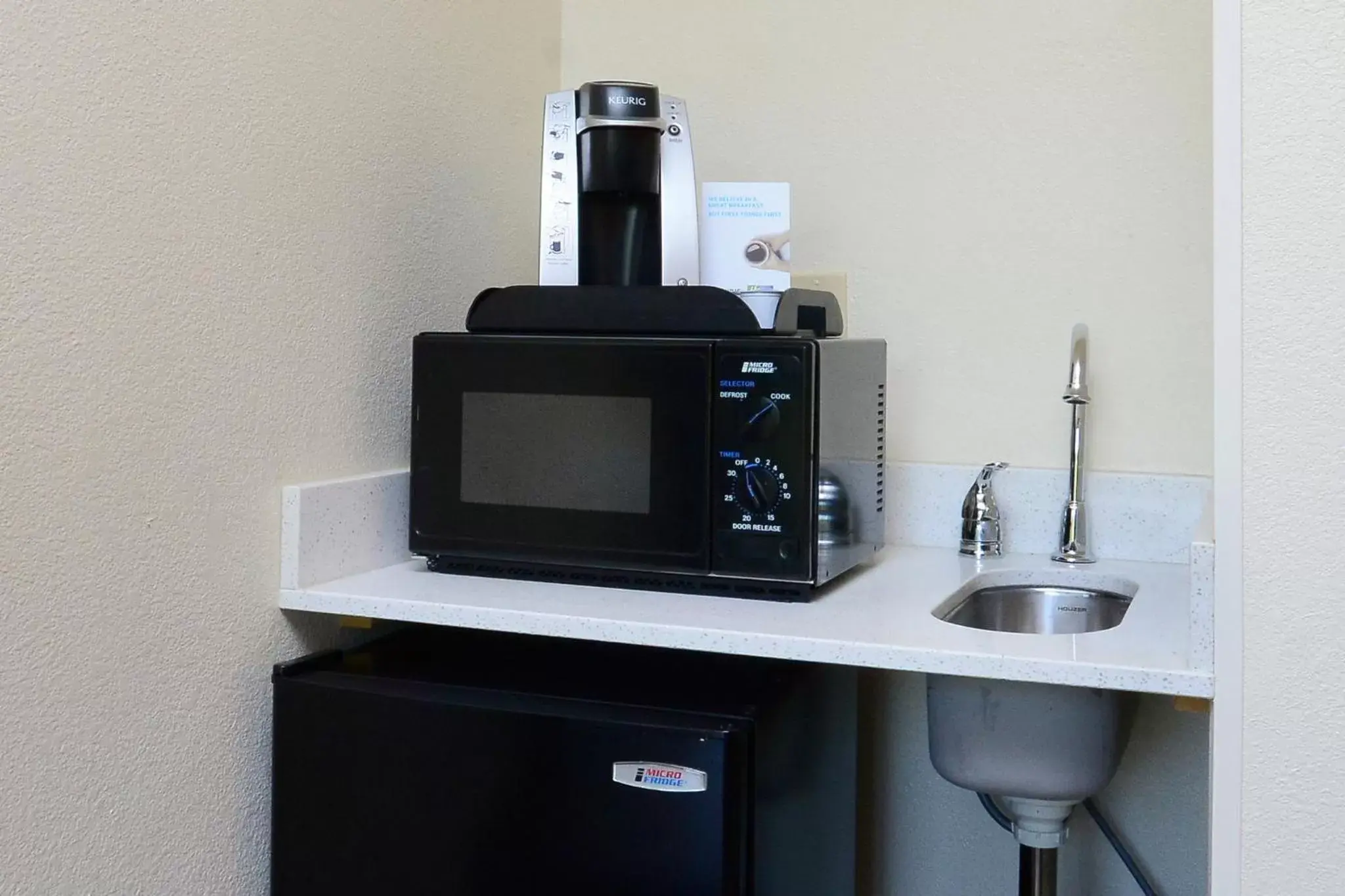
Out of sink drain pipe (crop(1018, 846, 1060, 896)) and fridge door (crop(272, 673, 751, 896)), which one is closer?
fridge door (crop(272, 673, 751, 896))

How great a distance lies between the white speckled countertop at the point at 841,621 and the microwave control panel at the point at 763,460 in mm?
55

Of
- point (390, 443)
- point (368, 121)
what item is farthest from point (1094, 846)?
point (368, 121)

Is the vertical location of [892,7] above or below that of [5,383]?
above

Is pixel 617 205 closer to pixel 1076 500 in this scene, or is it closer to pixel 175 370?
pixel 175 370

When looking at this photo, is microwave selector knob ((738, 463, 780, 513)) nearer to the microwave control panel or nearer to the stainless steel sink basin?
the microwave control panel

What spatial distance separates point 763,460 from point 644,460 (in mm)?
140

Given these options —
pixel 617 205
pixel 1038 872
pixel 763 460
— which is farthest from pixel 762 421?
pixel 1038 872

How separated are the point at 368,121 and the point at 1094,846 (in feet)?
4.53

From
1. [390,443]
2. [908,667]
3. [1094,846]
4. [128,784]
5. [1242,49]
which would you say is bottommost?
[1094,846]

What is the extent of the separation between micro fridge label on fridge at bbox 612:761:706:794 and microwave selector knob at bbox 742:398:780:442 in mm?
361

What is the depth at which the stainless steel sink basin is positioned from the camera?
1520 mm

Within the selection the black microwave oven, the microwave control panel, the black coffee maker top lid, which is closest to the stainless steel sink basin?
the black microwave oven

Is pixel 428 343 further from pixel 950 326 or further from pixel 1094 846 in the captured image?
pixel 1094 846

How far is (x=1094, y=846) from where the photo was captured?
Result: 65.3 inches
